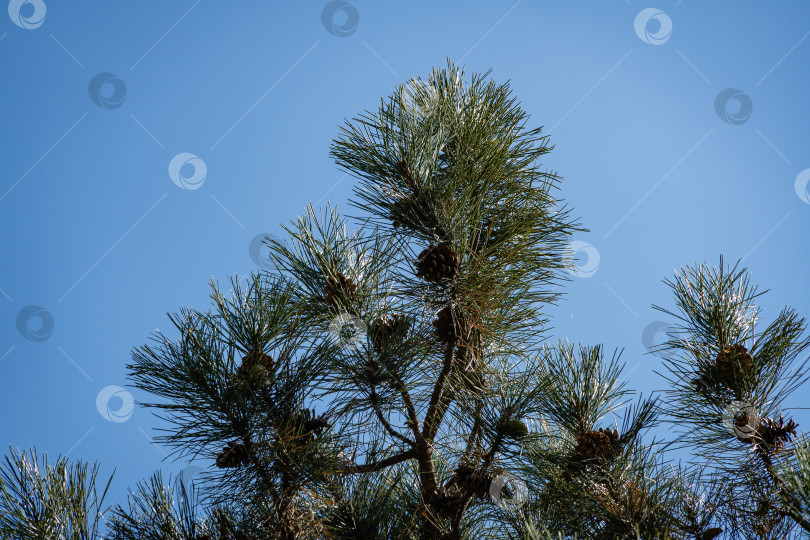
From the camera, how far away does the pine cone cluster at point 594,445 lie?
1786 millimetres

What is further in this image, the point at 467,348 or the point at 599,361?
the point at 599,361

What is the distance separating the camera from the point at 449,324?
70.8 inches

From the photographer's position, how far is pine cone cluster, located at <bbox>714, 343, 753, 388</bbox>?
1.79 m

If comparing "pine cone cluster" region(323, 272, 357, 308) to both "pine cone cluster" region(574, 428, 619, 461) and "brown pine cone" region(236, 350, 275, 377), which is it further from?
"pine cone cluster" region(574, 428, 619, 461)

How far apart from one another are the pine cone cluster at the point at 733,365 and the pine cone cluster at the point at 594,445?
324 millimetres

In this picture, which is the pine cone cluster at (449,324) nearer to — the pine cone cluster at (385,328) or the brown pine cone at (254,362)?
the pine cone cluster at (385,328)

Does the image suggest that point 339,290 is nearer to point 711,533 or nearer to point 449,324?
point 449,324

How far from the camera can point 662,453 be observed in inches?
72.1

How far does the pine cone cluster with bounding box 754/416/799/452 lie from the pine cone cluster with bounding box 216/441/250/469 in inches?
50.0

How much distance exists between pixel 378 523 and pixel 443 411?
336mm

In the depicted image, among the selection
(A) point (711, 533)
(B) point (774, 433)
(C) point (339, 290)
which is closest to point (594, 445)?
(A) point (711, 533)

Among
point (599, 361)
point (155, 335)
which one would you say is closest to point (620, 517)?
point (599, 361)

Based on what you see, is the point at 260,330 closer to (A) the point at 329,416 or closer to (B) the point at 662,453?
(A) the point at 329,416

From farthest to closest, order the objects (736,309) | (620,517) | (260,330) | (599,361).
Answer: (599,361) < (736,309) < (260,330) < (620,517)
